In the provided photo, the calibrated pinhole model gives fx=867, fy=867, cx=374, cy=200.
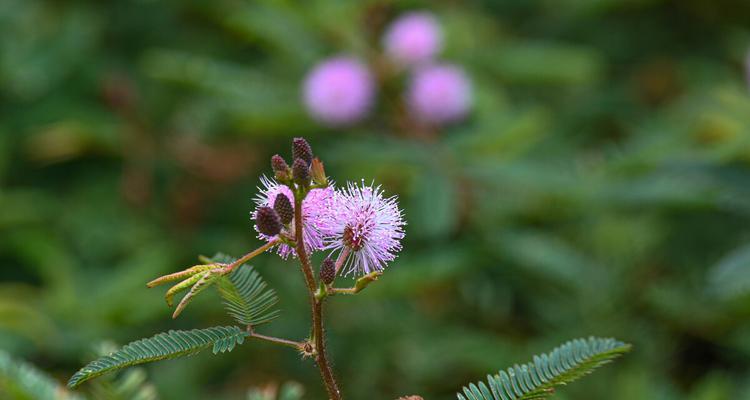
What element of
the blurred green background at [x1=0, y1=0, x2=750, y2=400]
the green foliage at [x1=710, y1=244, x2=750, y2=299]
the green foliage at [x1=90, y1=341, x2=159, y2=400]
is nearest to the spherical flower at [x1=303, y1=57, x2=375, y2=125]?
the blurred green background at [x1=0, y1=0, x2=750, y2=400]

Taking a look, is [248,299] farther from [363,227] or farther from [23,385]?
[23,385]

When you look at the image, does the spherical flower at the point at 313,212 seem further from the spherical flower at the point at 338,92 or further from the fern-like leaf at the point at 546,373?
the spherical flower at the point at 338,92

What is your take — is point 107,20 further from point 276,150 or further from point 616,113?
point 616,113

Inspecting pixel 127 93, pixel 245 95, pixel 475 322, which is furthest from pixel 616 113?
pixel 127 93

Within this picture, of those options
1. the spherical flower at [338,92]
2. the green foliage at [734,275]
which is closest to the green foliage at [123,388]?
the green foliage at [734,275]

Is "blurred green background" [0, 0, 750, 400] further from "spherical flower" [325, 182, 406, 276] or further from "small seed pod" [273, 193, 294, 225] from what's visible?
"small seed pod" [273, 193, 294, 225]
